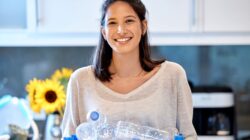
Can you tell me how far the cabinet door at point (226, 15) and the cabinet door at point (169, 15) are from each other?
8 cm

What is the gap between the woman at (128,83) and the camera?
3.68ft

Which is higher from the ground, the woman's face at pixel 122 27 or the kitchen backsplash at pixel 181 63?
A: the woman's face at pixel 122 27

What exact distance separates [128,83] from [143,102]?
9 cm

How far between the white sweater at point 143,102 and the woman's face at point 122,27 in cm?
12

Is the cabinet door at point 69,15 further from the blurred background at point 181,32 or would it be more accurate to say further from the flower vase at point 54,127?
the flower vase at point 54,127

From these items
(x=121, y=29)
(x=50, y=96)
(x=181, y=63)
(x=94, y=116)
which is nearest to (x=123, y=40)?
(x=121, y=29)

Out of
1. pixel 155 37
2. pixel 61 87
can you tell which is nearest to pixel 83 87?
pixel 61 87

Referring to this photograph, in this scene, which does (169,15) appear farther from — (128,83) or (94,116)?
(94,116)

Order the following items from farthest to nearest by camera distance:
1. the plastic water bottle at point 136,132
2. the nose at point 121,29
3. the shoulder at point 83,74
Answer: the shoulder at point 83,74
the nose at point 121,29
the plastic water bottle at point 136,132

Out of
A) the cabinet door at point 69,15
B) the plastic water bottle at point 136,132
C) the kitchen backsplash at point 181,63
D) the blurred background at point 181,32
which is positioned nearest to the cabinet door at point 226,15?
the blurred background at point 181,32

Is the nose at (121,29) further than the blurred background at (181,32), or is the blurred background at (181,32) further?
the blurred background at (181,32)

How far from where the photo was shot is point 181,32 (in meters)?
1.83

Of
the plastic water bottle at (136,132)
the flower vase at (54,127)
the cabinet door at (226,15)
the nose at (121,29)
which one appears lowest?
the flower vase at (54,127)

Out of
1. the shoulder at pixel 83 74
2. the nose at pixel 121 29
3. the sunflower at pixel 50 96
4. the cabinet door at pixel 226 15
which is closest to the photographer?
the nose at pixel 121 29
